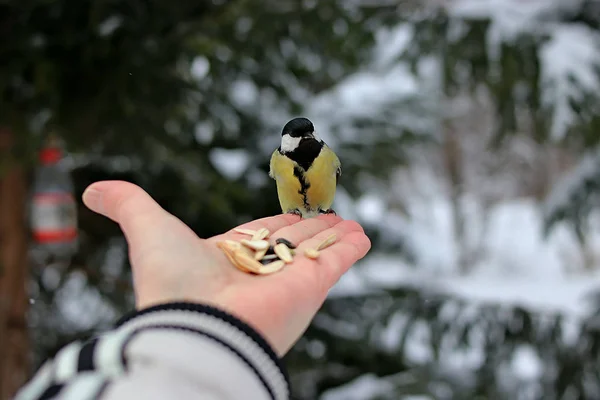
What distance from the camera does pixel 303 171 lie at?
0.58 m

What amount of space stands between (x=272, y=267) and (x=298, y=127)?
12cm

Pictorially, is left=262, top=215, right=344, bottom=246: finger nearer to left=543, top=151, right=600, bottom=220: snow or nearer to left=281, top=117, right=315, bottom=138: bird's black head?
left=281, top=117, right=315, bottom=138: bird's black head

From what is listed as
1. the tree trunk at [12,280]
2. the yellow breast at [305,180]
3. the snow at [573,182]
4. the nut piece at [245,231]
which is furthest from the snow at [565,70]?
the tree trunk at [12,280]

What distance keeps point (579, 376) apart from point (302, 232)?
1033mm

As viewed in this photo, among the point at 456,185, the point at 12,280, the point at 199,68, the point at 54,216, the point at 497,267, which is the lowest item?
the point at 497,267

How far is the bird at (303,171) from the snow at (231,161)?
0.63 meters

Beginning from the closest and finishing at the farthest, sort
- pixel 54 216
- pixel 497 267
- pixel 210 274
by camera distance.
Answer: pixel 210 274 < pixel 54 216 < pixel 497 267

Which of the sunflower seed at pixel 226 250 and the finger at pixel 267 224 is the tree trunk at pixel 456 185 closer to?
the finger at pixel 267 224

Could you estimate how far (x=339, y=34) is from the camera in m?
1.13

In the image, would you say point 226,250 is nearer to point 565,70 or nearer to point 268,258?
point 268,258

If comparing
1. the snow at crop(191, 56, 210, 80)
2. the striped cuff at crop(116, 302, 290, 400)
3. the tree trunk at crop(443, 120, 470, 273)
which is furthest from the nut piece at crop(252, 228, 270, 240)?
the tree trunk at crop(443, 120, 470, 273)

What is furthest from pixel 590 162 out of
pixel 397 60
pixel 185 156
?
pixel 185 156

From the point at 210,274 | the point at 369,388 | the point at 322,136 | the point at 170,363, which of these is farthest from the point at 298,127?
the point at 369,388

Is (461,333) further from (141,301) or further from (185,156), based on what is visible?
(141,301)
